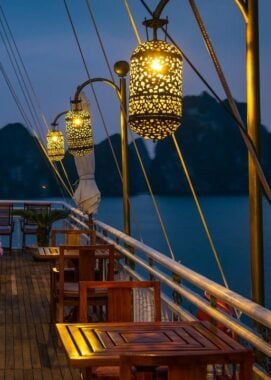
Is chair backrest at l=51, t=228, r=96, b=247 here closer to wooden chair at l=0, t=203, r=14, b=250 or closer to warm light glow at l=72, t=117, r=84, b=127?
warm light glow at l=72, t=117, r=84, b=127

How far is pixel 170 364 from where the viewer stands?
2350 mm

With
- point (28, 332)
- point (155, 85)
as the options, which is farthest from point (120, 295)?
point (28, 332)

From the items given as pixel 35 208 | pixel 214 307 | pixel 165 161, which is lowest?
pixel 214 307

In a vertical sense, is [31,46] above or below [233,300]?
above

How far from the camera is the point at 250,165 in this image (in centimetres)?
337

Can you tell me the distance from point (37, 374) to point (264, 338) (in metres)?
2.03

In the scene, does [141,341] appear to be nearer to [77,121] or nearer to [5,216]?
[77,121]

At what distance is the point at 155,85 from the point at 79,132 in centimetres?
472

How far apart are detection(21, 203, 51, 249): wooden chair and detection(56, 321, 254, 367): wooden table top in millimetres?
8678

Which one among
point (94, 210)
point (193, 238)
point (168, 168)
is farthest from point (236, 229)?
point (94, 210)

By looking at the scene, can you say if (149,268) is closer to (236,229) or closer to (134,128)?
(134,128)

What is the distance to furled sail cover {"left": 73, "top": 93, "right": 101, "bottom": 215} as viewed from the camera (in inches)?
352

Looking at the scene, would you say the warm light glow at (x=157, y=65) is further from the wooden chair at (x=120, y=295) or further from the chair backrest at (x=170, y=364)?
the chair backrest at (x=170, y=364)

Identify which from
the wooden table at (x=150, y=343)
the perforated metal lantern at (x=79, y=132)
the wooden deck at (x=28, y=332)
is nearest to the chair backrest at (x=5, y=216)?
the wooden deck at (x=28, y=332)
